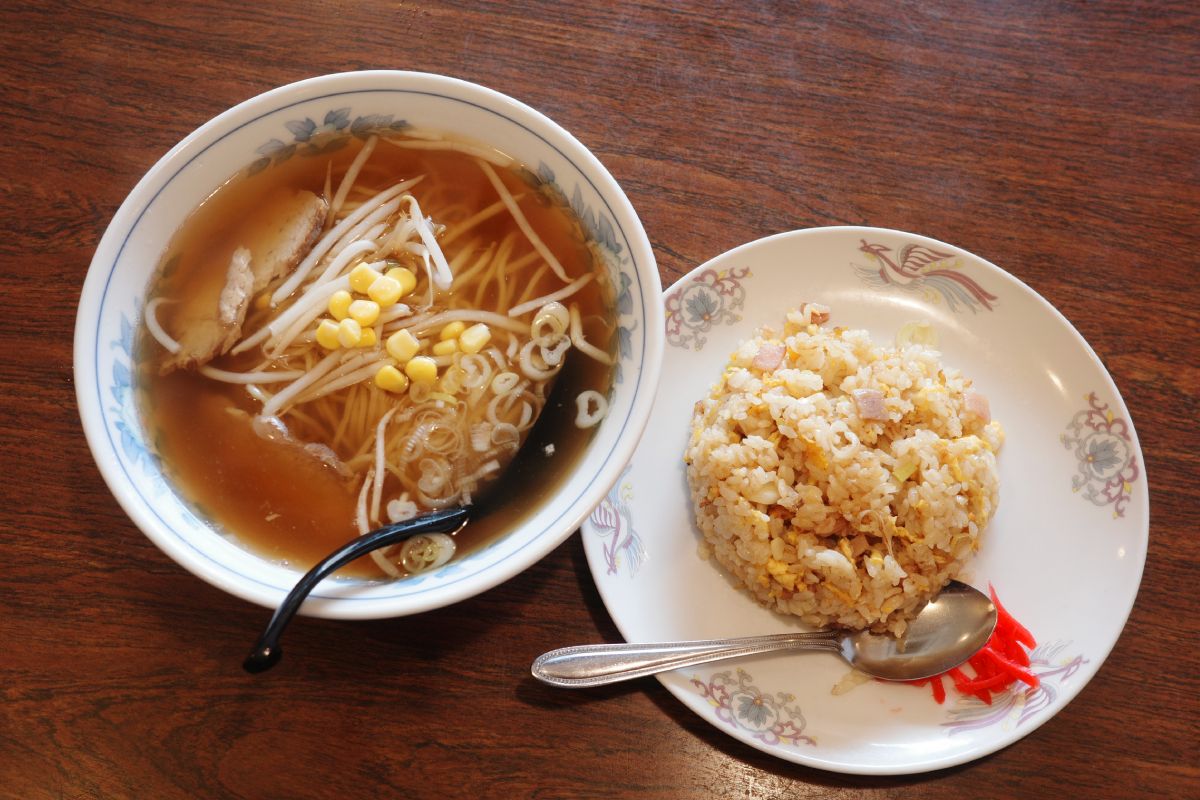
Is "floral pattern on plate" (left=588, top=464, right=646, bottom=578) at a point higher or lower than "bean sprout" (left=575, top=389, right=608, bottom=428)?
lower

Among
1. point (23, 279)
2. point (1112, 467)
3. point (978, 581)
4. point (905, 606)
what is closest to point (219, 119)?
point (23, 279)

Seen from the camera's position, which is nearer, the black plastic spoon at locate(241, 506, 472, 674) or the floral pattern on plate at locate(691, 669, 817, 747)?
the black plastic spoon at locate(241, 506, 472, 674)

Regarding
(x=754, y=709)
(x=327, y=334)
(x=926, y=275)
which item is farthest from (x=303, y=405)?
(x=926, y=275)

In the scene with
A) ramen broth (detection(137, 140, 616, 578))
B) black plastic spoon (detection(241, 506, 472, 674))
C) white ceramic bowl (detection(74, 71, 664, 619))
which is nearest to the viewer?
black plastic spoon (detection(241, 506, 472, 674))

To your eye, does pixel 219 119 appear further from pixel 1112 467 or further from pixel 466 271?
pixel 1112 467

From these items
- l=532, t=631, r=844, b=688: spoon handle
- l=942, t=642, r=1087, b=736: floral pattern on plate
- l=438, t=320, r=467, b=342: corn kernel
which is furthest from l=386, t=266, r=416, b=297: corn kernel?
l=942, t=642, r=1087, b=736: floral pattern on plate

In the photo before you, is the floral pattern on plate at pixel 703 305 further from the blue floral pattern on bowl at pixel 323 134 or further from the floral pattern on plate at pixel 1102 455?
the floral pattern on plate at pixel 1102 455

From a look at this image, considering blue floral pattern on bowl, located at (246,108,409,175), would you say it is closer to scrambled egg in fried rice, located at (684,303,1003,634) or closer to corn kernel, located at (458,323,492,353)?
corn kernel, located at (458,323,492,353)
